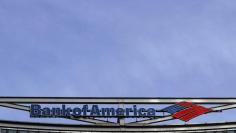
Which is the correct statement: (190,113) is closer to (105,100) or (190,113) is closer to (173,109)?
(173,109)

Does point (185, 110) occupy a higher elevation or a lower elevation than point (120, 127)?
higher

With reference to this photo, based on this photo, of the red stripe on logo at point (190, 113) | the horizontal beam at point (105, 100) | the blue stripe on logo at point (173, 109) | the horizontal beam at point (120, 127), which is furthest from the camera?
the blue stripe on logo at point (173, 109)

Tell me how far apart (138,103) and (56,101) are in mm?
15220

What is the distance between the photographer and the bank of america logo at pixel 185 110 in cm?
12406

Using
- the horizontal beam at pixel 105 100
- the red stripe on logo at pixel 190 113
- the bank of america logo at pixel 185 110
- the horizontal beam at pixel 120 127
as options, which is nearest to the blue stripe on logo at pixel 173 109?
the bank of america logo at pixel 185 110

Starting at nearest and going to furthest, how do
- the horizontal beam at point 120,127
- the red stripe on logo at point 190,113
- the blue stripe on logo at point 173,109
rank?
1. the horizontal beam at point 120,127
2. the red stripe on logo at point 190,113
3. the blue stripe on logo at point 173,109

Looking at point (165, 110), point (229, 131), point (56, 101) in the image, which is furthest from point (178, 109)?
point (56, 101)

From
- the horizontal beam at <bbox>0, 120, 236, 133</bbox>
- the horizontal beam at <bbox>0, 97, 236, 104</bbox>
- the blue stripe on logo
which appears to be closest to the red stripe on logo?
the blue stripe on logo

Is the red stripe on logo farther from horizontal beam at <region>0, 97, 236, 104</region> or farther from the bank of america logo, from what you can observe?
horizontal beam at <region>0, 97, 236, 104</region>

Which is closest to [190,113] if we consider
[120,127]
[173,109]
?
[173,109]

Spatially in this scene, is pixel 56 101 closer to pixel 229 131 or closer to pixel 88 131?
pixel 88 131

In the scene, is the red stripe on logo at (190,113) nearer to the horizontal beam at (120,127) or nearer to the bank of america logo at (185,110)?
the bank of america logo at (185,110)

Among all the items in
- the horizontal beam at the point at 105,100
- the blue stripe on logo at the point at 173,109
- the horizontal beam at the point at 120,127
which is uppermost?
the horizontal beam at the point at 105,100

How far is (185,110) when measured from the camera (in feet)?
409
